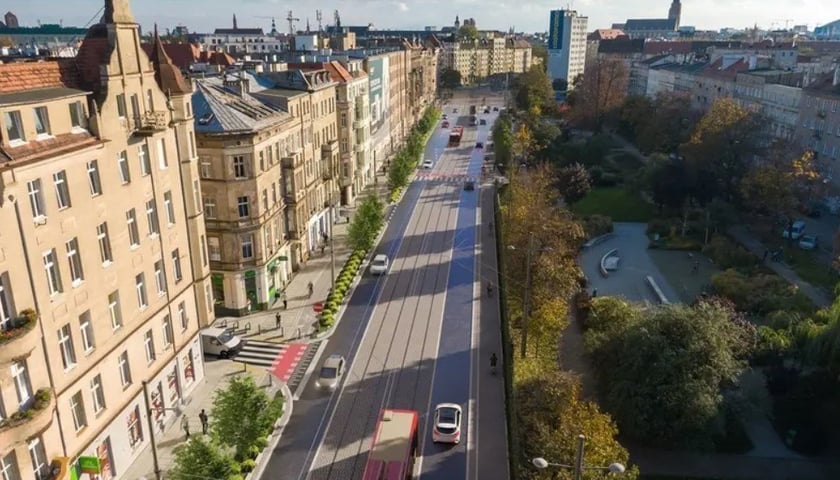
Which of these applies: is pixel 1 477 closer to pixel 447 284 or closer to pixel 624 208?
pixel 447 284

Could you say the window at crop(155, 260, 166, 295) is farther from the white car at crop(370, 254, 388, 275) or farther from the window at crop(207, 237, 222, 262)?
the white car at crop(370, 254, 388, 275)

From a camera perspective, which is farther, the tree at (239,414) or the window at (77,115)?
the tree at (239,414)

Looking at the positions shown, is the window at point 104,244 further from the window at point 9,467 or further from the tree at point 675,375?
the tree at point 675,375

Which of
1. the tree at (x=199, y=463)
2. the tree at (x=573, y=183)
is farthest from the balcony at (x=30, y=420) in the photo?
the tree at (x=573, y=183)

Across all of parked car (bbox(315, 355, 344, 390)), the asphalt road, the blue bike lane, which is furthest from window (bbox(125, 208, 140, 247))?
the blue bike lane

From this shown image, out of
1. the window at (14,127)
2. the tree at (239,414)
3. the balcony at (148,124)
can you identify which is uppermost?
the window at (14,127)
